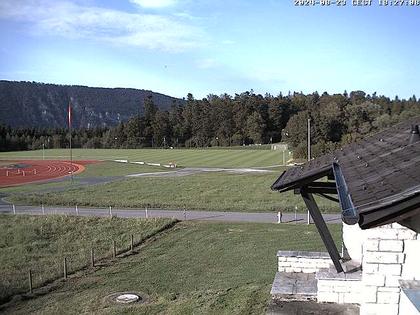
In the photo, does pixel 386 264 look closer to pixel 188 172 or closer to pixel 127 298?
pixel 127 298

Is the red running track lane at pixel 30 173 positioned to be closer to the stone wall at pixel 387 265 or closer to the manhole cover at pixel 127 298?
the manhole cover at pixel 127 298

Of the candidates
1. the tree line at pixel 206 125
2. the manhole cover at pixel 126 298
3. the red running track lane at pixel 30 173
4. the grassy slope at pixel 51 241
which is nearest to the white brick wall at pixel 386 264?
the manhole cover at pixel 126 298

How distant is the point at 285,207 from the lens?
94.0 feet

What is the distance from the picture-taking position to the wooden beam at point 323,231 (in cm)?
782

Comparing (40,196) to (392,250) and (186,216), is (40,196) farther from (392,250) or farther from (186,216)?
(392,250)

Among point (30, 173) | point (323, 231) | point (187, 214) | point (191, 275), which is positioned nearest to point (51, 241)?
point (187, 214)

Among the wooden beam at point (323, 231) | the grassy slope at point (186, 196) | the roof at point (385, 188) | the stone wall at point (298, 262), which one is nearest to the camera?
the roof at point (385, 188)

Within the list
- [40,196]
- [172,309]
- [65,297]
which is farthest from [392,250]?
[40,196]

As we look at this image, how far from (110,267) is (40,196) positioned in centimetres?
2086

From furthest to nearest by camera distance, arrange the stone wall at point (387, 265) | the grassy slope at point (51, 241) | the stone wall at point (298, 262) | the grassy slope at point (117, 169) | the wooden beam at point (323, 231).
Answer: the grassy slope at point (117, 169) → the grassy slope at point (51, 241) → the stone wall at point (298, 262) → the wooden beam at point (323, 231) → the stone wall at point (387, 265)

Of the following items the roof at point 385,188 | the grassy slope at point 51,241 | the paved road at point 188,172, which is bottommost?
the grassy slope at point 51,241

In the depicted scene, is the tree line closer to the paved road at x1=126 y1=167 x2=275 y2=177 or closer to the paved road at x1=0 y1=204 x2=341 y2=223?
the paved road at x1=126 y1=167 x2=275 y2=177

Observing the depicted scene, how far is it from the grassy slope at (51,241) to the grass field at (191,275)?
18.5 inches

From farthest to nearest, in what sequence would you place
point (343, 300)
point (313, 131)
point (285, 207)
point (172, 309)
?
point (313, 131) < point (285, 207) < point (172, 309) < point (343, 300)
